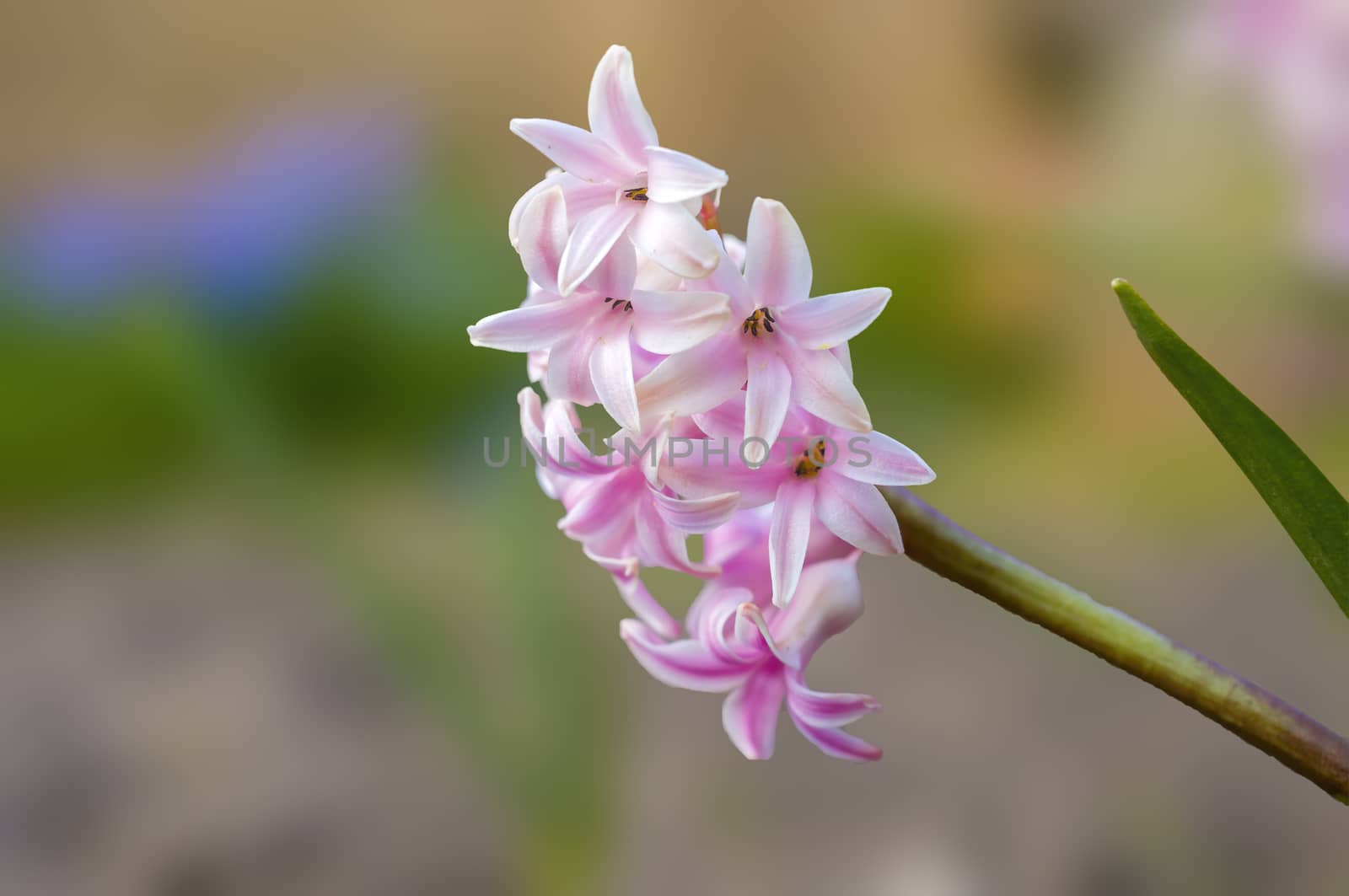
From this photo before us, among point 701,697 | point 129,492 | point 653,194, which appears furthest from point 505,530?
point 653,194

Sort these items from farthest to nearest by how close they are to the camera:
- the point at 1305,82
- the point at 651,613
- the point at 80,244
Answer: the point at 80,244 → the point at 1305,82 → the point at 651,613

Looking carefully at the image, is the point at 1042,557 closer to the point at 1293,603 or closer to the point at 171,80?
the point at 1293,603

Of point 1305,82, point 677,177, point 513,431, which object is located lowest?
point 513,431

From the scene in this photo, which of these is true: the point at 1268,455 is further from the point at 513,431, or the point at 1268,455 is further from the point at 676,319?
the point at 513,431

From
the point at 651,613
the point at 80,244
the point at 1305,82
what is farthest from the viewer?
the point at 80,244

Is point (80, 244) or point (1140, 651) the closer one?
point (1140, 651)

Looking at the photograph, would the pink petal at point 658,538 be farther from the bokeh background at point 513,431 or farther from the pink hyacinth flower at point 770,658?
the bokeh background at point 513,431

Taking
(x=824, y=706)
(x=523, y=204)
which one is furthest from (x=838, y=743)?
(x=523, y=204)
